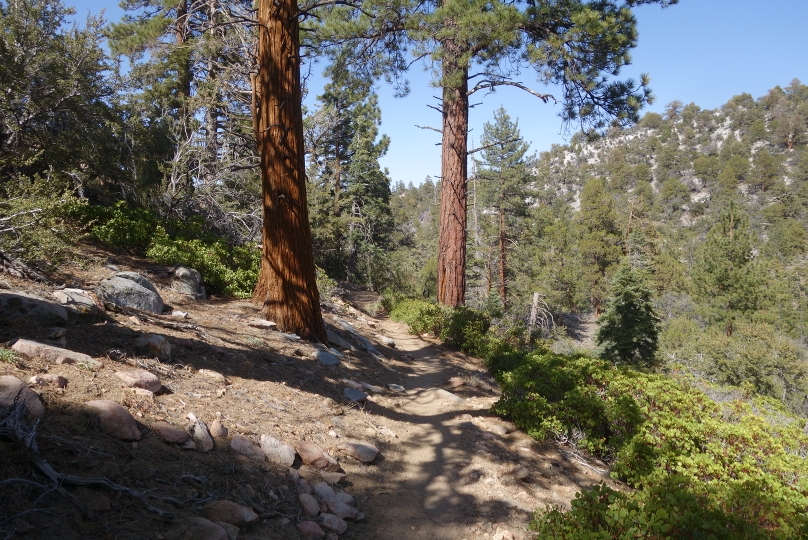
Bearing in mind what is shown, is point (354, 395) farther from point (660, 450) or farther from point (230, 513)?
point (660, 450)

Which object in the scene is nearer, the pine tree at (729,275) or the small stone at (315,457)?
the small stone at (315,457)

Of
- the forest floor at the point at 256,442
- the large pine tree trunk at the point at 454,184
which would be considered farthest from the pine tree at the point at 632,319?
the forest floor at the point at 256,442

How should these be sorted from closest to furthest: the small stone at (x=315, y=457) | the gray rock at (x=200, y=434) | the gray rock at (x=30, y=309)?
1. the gray rock at (x=200, y=434)
2. the small stone at (x=315, y=457)
3. the gray rock at (x=30, y=309)

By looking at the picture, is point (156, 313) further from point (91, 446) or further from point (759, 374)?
point (759, 374)

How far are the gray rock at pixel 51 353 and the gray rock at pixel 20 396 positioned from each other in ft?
1.89

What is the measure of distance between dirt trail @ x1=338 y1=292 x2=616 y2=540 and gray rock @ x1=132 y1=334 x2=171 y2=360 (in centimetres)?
198

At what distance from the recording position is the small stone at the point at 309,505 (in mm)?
2625

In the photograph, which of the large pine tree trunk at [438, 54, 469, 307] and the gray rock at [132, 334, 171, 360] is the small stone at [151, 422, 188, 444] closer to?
the gray rock at [132, 334, 171, 360]

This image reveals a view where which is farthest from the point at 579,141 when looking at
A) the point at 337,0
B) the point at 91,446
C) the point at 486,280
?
the point at 486,280

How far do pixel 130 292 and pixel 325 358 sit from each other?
2352mm

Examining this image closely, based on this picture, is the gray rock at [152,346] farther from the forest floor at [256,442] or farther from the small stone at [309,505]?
the small stone at [309,505]

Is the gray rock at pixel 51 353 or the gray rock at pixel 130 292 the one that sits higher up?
the gray rock at pixel 130 292

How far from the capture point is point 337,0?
5.73 metres

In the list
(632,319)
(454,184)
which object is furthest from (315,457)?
(632,319)
